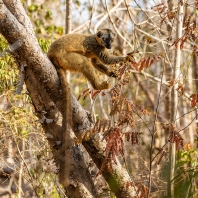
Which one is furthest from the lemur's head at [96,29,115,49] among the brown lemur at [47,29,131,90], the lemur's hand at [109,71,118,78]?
the lemur's hand at [109,71,118,78]

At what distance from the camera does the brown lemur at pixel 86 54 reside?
5.62m

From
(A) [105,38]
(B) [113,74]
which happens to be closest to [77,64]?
(B) [113,74]

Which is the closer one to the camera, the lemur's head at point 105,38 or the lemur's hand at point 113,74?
the lemur's hand at point 113,74

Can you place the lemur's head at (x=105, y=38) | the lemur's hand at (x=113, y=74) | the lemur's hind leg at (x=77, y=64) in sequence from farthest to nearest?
the lemur's head at (x=105, y=38), the lemur's hand at (x=113, y=74), the lemur's hind leg at (x=77, y=64)

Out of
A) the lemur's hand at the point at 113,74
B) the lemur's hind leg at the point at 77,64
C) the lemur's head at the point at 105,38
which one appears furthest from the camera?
the lemur's head at the point at 105,38

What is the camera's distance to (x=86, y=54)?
20.6 feet

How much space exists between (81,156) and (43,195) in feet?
10.5

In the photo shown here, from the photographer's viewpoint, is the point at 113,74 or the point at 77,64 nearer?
the point at 77,64

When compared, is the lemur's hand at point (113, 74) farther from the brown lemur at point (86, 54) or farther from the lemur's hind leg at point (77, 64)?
the lemur's hind leg at point (77, 64)

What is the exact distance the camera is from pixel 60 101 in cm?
492

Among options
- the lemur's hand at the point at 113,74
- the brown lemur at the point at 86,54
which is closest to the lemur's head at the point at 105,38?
the brown lemur at the point at 86,54

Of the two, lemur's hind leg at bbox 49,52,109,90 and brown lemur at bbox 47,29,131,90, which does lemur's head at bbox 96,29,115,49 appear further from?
lemur's hind leg at bbox 49,52,109,90

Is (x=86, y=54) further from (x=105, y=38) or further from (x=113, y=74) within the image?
(x=113, y=74)

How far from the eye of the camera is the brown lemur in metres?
5.62
